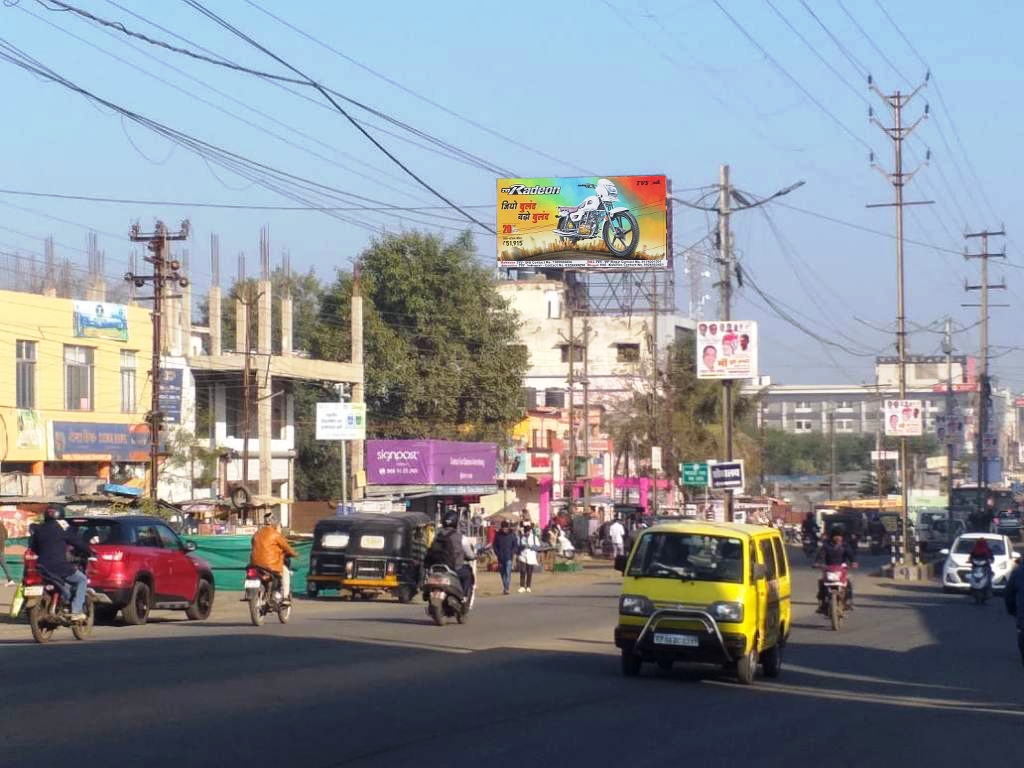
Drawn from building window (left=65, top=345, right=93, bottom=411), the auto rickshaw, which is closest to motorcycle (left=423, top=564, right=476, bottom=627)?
the auto rickshaw

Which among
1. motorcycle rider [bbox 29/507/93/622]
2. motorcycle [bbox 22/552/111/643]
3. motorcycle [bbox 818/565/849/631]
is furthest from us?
motorcycle [bbox 818/565/849/631]

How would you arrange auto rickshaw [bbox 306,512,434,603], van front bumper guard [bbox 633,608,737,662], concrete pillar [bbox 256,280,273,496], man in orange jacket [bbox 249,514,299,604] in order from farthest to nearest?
1. concrete pillar [bbox 256,280,273,496]
2. auto rickshaw [bbox 306,512,434,603]
3. man in orange jacket [bbox 249,514,299,604]
4. van front bumper guard [bbox 633,608,737,662]

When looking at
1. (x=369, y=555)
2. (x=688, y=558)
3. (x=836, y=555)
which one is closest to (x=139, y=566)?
(x=369, y=555)

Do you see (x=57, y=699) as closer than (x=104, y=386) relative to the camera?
Yes

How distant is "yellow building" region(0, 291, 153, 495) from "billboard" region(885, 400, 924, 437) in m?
24.5

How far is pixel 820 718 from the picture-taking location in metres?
13.6

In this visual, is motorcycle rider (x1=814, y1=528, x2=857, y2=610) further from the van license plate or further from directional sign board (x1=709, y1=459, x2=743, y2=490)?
the van license plate

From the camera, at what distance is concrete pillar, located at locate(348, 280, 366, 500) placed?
57.1 metres

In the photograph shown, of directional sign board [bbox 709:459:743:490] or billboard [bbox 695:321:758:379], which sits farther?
directional sign board [bbox 709:459:743:490]

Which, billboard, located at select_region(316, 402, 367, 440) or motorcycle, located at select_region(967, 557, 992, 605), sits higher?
billboard, located at select_region(316, 402, 367, 440)

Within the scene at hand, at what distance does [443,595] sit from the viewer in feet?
79.0

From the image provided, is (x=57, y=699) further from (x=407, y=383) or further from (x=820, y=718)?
(x=407, y=383)

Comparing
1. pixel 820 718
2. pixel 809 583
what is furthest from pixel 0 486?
pixel 820 718

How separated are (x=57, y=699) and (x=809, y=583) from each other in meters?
32.2
